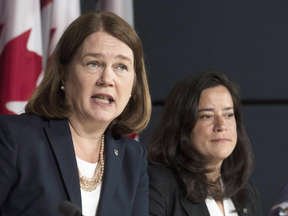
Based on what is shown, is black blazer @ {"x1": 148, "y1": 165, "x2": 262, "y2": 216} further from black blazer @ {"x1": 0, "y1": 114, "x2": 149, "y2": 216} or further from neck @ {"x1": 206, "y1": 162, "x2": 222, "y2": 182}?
black blazer @ {"x1": 0, "y1": 114, "x2": 149, "y2": 216}

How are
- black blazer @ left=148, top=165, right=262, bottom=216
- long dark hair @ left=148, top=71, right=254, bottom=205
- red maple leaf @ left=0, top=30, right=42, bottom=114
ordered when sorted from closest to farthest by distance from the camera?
black blazer @ left=148, top=165, right=262, bottom=216 → long dark hair @ left=148, top=71, right=254, bottom=205 → red maple leaf @ left=0, top=30, right=42, bottom=114

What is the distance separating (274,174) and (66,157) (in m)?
1.71

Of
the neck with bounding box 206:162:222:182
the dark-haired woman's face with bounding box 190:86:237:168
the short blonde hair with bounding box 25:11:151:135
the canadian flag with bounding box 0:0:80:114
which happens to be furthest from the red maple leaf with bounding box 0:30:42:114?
the neck with bounding box 206:162:222:182

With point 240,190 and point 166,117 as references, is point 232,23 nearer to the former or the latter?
point 166,117

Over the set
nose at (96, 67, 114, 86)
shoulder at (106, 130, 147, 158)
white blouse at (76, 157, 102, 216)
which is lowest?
white blouse at (76, 157, 102, 216)

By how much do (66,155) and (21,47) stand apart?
3.11 ft

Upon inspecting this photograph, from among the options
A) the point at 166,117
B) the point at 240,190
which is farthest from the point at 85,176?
the point at 240,190

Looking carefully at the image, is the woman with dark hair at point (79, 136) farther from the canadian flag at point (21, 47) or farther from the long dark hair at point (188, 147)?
the canadian flag at point (21, 47)

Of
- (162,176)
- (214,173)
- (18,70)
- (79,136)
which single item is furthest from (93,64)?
(214,173)

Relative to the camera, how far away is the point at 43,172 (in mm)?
1010

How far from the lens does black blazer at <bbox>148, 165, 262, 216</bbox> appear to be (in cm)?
153

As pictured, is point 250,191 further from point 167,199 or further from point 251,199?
point 167,199

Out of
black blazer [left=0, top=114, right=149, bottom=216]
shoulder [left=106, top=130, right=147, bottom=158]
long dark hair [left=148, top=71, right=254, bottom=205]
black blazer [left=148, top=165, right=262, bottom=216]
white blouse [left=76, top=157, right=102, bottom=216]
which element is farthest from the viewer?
long dark hair [left=148, top=71, right=254, bottom=205]

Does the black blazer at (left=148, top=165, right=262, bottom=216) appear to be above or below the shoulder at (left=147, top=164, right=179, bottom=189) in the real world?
below
